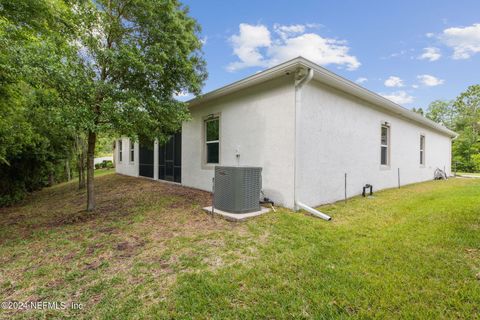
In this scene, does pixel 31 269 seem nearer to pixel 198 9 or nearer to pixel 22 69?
pixel 22 69

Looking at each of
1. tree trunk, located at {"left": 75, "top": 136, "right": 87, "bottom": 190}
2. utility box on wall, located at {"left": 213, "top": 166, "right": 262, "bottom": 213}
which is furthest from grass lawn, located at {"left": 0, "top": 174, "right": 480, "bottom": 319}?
tree trunk, located at {"left": 75, "top": 136, "right": 87, "bottom": 190}

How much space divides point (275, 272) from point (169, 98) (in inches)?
183

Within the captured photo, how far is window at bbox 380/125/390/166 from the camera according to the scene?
7934mm

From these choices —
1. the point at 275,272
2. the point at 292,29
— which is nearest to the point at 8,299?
the point at 275,272

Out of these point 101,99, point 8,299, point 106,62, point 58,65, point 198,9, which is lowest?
point 8,299

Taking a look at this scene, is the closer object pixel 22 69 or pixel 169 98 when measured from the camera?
pixel 22 69

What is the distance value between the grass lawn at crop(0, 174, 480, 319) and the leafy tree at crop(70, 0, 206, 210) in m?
2.14

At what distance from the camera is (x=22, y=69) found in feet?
11.5

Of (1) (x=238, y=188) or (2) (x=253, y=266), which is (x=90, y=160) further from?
(2) (x=253, y=266)

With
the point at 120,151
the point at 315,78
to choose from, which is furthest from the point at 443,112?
the point at 120,151

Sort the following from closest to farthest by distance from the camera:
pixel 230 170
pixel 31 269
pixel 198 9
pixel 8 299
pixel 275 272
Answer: pixel 8 299 → pixel 275 272 → pixel 31 269 → pixel 230 170 → pixel 198 9

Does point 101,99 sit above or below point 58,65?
below

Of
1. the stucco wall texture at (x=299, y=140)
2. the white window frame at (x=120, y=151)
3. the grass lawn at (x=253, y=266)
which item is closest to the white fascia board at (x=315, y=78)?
the stucco wall texture at (x=299, y=140)

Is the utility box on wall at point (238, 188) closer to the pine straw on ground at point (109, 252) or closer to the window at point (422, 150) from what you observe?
the pine straw on ground at point (109, 252)
